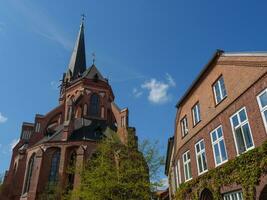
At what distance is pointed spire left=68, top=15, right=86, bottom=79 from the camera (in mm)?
55094

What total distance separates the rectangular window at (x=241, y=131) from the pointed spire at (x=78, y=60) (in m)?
45.3

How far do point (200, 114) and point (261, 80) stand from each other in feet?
18.7

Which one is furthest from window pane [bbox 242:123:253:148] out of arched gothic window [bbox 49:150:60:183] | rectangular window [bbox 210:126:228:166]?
arched gothic window [bbox 49:150:60:183]

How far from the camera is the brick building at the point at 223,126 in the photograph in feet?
35.5

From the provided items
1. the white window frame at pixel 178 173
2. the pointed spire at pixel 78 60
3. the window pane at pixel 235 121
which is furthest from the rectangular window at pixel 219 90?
the pointed spire at pixel 78 60

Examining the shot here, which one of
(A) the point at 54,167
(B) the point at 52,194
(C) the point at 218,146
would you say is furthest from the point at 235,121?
(A) the point at 54,167

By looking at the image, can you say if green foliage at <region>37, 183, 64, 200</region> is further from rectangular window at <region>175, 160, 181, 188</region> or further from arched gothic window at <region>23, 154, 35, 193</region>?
rectangular window at <region>175, 160, 181, 188</region>

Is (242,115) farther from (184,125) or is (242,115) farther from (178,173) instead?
(178,173)

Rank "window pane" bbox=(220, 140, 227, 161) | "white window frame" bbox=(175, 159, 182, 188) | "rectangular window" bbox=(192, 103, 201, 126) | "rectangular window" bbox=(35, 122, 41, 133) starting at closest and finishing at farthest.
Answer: "window pane" bbox=(220, 140, 227, 161) → "rectangular window" bbox=(192, 103, 201, 126) → "white window frame" bbox=(175, 159, 182, 188) → "rectangular window" bbox=(35, 122, 41, 133)

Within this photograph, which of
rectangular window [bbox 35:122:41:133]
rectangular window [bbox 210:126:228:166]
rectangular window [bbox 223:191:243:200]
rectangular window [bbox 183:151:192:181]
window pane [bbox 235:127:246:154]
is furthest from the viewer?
rectangular window [bbox 35:122:41:133]

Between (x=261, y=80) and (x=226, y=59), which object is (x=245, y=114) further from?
(x=226, y=59)

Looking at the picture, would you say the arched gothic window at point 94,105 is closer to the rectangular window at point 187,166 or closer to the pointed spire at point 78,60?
the pointed spire at point 78,60

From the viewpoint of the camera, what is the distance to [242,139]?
11.8 meters

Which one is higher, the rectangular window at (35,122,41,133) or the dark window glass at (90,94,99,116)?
the dark window glass at (90,94,99,116)
